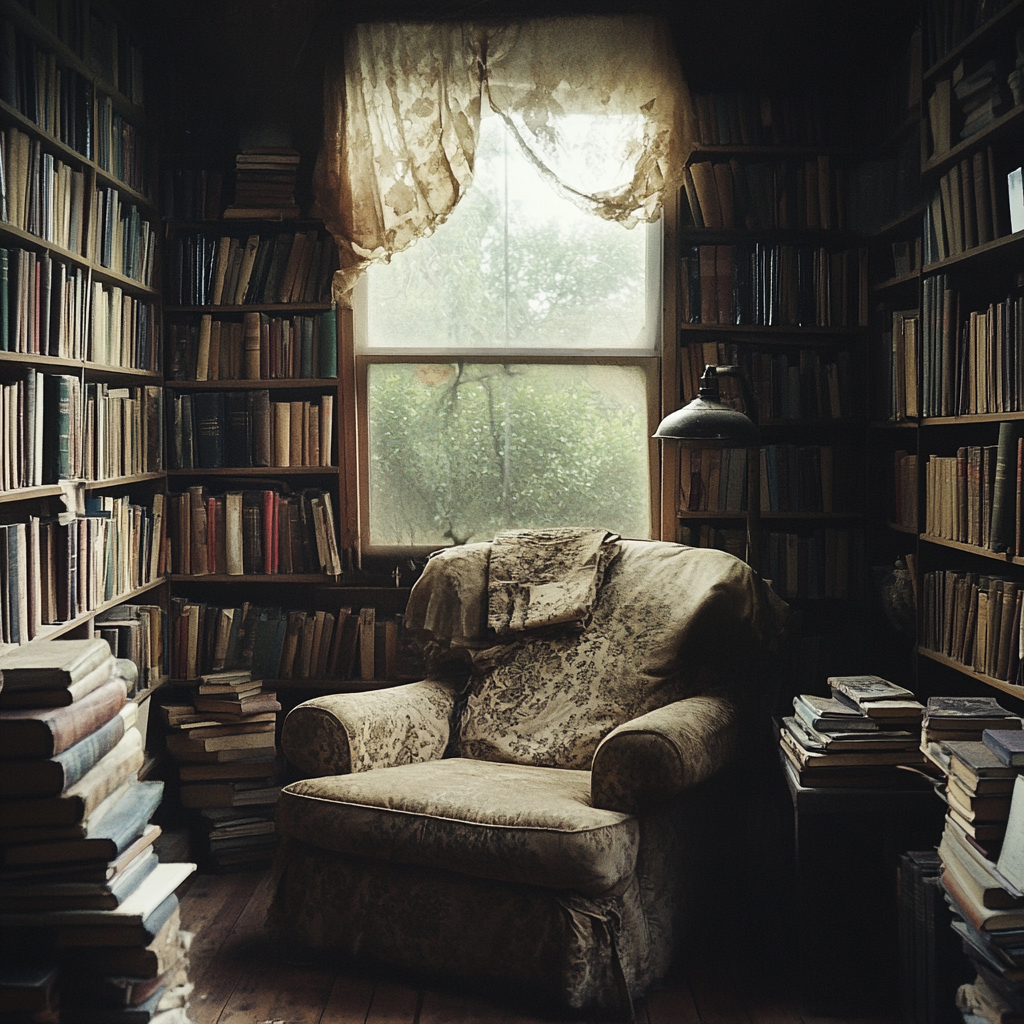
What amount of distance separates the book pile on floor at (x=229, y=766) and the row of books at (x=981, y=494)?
6.87ft

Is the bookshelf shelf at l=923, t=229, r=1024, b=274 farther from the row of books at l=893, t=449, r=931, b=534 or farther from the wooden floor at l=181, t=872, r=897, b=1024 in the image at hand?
the wooden floor at l=181, t=872, r=897, b=1024

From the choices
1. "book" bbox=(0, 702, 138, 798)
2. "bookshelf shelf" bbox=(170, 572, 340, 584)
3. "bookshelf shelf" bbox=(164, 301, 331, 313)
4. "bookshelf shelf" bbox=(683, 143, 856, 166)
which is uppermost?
"bookshelf shelf" bbox=(683, 143, 856, 166)

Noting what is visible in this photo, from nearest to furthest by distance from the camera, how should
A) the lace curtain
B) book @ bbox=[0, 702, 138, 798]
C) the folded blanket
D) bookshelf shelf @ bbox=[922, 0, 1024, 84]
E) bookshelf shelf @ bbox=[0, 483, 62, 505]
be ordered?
book @ bbox=[0, 702, 138, 798]
bookshelf shelf @ bbox=[0, 483, 62, 505]
bookshelf shelf @ bbox=[922, 0, 1024, 84]
the folded blanket
the lace curtain

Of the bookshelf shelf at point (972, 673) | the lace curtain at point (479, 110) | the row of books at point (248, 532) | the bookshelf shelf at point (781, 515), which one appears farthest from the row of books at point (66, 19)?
the bookshelf shelf at point (972, 673)

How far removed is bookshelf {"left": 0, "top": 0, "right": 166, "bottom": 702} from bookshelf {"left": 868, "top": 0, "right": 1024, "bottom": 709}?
2.36 metres

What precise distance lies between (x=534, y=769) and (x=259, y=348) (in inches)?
69.2

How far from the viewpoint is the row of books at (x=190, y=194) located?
347 centimetres

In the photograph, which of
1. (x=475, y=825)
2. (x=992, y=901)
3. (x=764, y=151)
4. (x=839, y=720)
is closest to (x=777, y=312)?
(x=764, y=151)

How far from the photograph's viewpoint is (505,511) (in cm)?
357

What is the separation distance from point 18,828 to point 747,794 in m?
1.94

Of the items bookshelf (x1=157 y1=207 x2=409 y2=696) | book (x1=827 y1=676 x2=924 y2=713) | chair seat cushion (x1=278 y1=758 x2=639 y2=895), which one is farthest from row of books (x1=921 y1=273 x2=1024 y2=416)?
bookshelf (x1=157 y1=207 x2=409 y2=696)

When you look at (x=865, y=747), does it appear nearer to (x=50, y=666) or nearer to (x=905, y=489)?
(x=905, y=489)

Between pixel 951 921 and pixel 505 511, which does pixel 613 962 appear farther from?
pixel 505 511

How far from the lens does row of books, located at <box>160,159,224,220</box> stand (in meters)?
3.47
